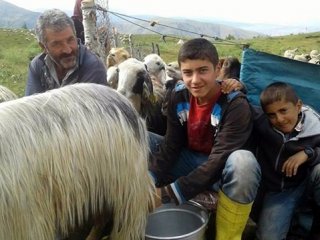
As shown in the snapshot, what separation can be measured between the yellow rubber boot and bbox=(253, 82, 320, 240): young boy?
0.29 meters

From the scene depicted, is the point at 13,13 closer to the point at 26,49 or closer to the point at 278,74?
the point at 26,49

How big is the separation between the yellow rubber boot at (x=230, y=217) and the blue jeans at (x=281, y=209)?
258mm

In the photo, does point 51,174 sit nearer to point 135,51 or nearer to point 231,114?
point 231,114

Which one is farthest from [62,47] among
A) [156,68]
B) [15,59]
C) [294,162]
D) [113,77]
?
[15,59]

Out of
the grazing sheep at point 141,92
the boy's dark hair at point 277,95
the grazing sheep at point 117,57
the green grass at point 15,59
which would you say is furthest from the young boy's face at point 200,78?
the green grass at point 15,59

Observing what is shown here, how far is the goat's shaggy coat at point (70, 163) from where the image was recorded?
6.24ft

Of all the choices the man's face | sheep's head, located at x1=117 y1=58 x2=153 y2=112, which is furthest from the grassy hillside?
the man's face

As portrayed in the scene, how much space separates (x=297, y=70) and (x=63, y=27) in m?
1.77

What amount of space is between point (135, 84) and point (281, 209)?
1.73 metres

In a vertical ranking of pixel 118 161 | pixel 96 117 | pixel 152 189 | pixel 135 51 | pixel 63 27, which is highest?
pixel 63 27

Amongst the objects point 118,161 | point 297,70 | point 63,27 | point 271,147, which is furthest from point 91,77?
point 297,70

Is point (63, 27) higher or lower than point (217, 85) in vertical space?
higher

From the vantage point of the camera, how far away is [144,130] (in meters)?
2.33

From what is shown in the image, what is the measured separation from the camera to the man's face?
9.70 ft
